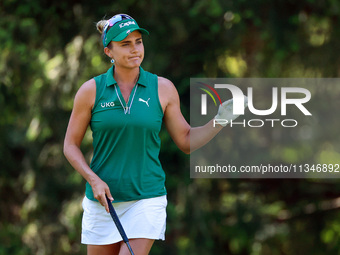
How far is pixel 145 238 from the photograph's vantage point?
3262 millimetres

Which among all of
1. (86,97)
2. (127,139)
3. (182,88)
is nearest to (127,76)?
(86,97)

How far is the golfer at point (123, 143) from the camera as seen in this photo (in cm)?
326

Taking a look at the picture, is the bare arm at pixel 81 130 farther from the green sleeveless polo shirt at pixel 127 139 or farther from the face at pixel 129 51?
the face at pixel 129 51

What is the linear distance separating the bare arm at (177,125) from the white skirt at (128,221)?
0.35 m

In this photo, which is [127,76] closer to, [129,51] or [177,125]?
[129,51]

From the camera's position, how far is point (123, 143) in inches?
129

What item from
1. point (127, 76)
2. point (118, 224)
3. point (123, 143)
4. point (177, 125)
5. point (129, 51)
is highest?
point (129, 51)

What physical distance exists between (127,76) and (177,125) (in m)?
0.37

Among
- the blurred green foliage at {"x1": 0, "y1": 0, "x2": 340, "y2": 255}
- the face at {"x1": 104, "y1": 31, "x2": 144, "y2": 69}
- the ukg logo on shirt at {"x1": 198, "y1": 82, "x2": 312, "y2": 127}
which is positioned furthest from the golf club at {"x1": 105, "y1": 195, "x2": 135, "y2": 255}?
the ukg logo on shirt at {"x1": 198, "y1": 82, "x2": 312, "y2": 127}

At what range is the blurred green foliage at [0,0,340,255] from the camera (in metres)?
7.32

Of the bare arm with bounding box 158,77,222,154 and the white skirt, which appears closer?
the white skirt

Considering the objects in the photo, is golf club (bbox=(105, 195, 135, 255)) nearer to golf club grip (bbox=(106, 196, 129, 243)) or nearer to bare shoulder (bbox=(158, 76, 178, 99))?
golf club grip (bbox=(106, 196, 129, 243))

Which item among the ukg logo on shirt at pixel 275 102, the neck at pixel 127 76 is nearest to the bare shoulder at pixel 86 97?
the neck at pixel 127 76

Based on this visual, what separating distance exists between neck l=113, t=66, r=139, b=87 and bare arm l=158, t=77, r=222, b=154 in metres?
0.13
